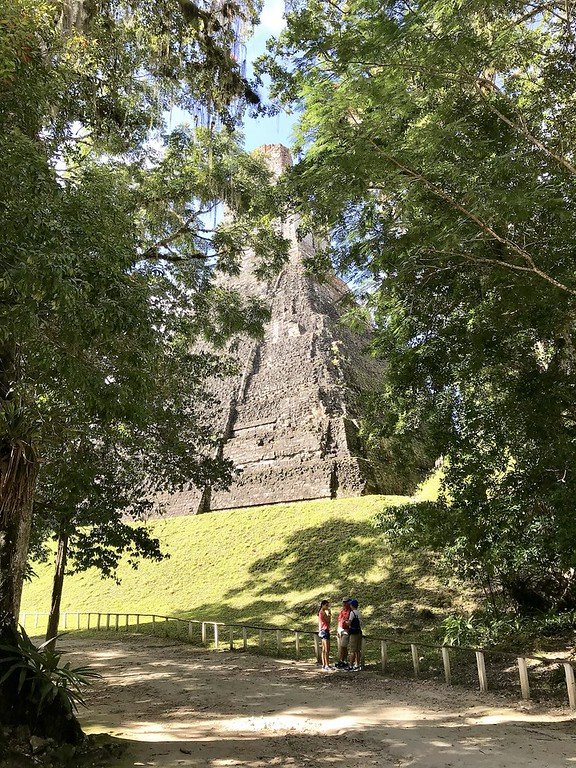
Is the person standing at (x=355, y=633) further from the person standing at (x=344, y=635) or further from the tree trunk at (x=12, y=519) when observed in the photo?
the tree trunk at (x=12, y=519)

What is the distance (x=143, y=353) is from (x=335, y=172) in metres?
2.42

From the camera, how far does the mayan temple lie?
19594mm

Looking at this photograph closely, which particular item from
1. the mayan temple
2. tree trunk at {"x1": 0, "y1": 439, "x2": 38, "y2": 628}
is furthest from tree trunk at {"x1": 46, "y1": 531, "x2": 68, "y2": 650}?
the mayan temple

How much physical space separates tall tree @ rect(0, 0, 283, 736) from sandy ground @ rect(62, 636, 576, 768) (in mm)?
1608

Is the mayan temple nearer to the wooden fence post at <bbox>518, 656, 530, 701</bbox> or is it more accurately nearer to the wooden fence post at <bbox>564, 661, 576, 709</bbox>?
the wooden fence post at <bbox>518, 656, 530, 701</bbox>

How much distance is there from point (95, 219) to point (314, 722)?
492 centimetres

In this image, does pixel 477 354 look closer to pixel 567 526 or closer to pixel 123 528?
pixel 567 526

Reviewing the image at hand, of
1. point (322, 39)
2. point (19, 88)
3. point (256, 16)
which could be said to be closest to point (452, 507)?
point (322, 39)

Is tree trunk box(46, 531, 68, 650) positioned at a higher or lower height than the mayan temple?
lower

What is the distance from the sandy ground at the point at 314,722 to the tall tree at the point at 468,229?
200 cm

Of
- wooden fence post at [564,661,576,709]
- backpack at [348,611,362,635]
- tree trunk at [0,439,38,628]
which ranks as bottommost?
wooden fence post at [564,661,576,709]

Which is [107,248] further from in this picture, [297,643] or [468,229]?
[297,643]

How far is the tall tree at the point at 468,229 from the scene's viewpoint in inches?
192

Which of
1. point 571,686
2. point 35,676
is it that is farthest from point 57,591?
point 571,686
